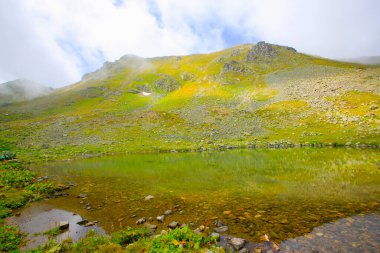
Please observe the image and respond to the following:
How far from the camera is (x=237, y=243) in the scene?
359 inches

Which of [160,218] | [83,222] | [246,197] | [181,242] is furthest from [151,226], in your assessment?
[246,197]

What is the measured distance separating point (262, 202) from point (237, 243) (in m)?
5.74

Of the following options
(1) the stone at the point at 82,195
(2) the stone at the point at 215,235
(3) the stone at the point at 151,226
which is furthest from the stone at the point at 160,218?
(1) the stone at the point at 82,195

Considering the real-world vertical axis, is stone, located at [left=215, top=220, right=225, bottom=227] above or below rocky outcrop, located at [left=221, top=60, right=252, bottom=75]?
below

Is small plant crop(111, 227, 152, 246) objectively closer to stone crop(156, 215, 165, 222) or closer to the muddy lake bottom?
the muddy lake bottom

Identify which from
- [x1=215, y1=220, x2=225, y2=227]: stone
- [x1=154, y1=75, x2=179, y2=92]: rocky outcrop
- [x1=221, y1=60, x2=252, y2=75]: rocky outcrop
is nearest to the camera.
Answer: [x1=215, y1=220, x2=225, y2=227]: stone

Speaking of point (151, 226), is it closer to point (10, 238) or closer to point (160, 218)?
point (160, 218)

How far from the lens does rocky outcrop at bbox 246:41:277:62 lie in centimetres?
14138

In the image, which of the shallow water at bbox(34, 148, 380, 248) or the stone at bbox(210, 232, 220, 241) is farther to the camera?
the shallow water at bbox(34, 148, 380, 248)

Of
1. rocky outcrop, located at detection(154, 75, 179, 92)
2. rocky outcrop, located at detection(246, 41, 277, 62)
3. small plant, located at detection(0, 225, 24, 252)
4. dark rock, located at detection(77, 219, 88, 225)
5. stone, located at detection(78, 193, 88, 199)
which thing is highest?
rocky outcrop, located at detection(246, 41, 277, 62)

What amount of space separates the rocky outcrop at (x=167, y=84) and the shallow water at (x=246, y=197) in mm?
118809

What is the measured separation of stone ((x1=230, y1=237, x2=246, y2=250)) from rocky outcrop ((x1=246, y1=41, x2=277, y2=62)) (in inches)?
5718

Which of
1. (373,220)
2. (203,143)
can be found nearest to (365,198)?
(373,220)

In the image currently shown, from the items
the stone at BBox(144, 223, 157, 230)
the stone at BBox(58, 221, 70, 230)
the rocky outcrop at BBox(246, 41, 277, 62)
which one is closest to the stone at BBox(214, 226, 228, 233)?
the stone at BBox(144, 223, 157, 230)
